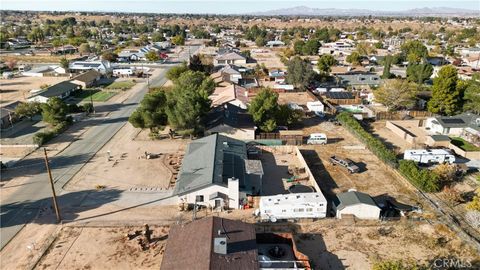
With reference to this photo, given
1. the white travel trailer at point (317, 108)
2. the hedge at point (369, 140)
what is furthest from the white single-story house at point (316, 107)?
the hedge at point (369, 140)

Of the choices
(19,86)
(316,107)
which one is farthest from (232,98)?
(19,86)

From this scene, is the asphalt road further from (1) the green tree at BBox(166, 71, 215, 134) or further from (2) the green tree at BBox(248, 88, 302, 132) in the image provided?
(2) the green tree at BBox(248, 88, 302, 132)

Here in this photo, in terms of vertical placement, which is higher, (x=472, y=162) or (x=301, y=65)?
(x=301, y=65)

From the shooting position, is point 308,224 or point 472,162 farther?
point 472,162

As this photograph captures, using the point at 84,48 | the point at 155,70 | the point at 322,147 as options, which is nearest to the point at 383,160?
the point at 322,147

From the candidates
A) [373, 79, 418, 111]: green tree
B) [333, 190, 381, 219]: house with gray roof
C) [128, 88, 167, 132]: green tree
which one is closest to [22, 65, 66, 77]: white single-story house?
[128, 88, 167, 132]: green tree

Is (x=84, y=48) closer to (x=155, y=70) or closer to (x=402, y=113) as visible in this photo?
(x=155, y=70)

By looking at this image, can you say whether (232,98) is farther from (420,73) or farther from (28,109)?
(420,73)
